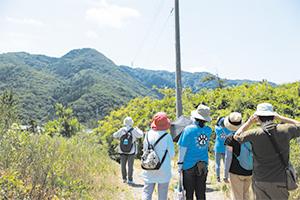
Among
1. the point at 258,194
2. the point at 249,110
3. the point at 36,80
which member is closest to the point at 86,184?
the point at 258,194

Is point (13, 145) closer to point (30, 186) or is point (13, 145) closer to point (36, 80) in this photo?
point (30, 186)

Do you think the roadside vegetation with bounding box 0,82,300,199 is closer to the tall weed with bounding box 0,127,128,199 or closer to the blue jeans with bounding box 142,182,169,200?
the tall weed with bounding box 0,127,128,199

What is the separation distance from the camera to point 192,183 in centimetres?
377

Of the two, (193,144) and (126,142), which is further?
(126,142)

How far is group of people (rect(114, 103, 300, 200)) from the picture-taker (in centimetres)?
281

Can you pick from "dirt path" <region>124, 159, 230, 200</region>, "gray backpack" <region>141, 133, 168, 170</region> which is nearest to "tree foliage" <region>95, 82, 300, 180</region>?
"dirt path" <region>124, 159, 230, 200</region>

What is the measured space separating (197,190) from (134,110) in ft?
37.8

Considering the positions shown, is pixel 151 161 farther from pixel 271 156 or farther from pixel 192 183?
pixel 271 156

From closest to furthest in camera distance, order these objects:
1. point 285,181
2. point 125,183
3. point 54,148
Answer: point 285,181 → point 54,148 → point 125,183

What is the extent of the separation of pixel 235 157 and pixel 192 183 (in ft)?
2.53

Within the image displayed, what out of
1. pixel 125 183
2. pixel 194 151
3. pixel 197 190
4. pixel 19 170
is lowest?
pixel 125 183

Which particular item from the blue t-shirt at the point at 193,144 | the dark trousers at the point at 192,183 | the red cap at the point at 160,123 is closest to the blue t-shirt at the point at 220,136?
the blue t-shirt at the point at 193,144

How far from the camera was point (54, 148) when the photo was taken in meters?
4.86

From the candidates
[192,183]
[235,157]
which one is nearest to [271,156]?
[235,157]
